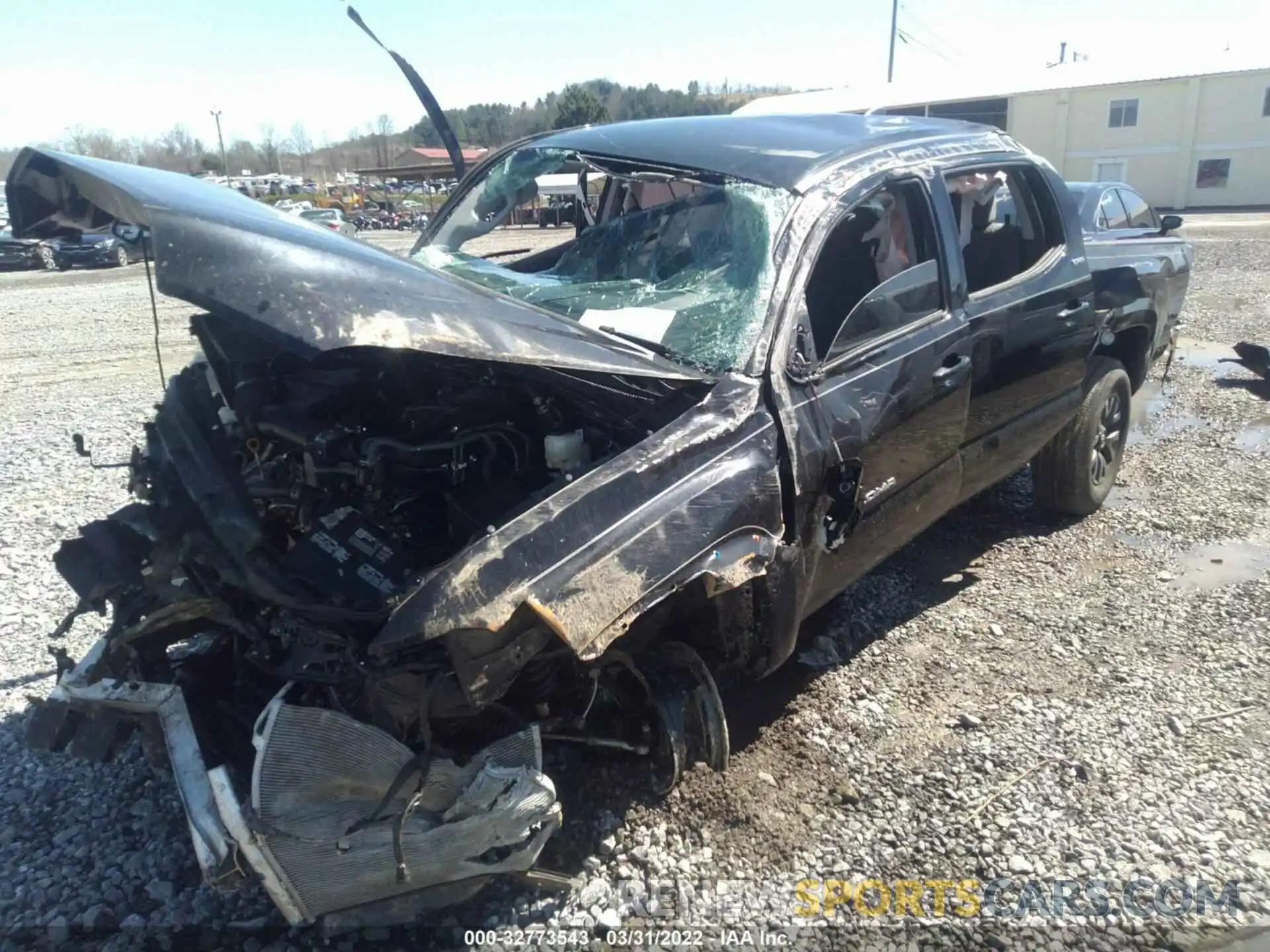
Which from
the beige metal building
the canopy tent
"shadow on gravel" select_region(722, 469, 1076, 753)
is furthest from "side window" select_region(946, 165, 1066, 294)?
the beige metal building

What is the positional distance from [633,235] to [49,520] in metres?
3.81

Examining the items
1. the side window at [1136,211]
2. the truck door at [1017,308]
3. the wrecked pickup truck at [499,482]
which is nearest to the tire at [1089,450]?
the truck door at [1017,308]

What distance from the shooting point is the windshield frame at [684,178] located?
9.00 ft

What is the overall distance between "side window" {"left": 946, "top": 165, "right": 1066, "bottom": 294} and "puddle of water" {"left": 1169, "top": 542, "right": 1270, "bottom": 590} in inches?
66.2

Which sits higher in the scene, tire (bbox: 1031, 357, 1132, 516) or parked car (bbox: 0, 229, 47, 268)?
parked car (bbox: 0, 229, 47, 268)

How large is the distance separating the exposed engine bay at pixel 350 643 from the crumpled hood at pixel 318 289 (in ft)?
0.34

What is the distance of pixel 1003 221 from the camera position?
429cm

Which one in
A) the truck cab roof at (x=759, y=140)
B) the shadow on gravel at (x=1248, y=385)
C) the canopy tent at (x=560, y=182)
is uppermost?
the truck cab roof at (x=759, y=140)

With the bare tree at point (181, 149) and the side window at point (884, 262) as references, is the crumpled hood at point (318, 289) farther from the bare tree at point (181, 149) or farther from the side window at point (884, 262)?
the bare tree at point (181, 149)

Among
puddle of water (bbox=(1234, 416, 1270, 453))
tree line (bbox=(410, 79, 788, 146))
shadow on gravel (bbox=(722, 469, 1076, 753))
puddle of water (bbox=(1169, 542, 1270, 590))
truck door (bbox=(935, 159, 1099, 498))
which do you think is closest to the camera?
shadow on gravel (bbox=(722, 469, 1076, 753))

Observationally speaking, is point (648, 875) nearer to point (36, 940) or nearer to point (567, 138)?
point (36, 940)

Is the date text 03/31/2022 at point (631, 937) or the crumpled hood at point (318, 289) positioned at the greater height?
the crumpled hood at point (318, 289)

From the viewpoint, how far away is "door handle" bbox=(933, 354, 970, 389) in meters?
3.34

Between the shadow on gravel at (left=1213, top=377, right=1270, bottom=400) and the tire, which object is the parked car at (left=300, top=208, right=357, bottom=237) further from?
the shadow on gravel at (left=1213, top=377, right=1270, bottom=400)
